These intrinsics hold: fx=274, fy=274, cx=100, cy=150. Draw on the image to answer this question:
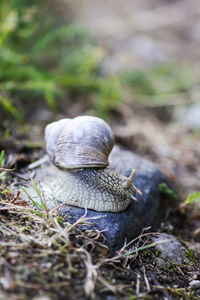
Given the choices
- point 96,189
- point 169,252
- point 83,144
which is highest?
point 83,144

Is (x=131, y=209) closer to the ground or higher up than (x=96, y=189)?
closer to the ground

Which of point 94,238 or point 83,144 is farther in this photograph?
point 83,144

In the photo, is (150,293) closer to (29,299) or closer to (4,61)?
(29,299)

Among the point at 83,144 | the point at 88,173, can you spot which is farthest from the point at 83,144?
the point at 88,173

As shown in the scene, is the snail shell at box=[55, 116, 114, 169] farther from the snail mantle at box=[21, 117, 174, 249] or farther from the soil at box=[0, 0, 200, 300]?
the soil at box=[0, 0, 200, 300]

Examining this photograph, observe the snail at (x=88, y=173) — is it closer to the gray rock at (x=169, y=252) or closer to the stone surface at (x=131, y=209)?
the stone surface at (x=131, y=209)

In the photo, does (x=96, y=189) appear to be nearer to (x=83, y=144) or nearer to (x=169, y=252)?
(x=83, y=144)

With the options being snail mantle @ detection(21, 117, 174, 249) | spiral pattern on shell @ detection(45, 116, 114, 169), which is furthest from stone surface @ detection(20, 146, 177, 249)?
spiral pattern on shell @ detection(45, 116, 114, 169)
